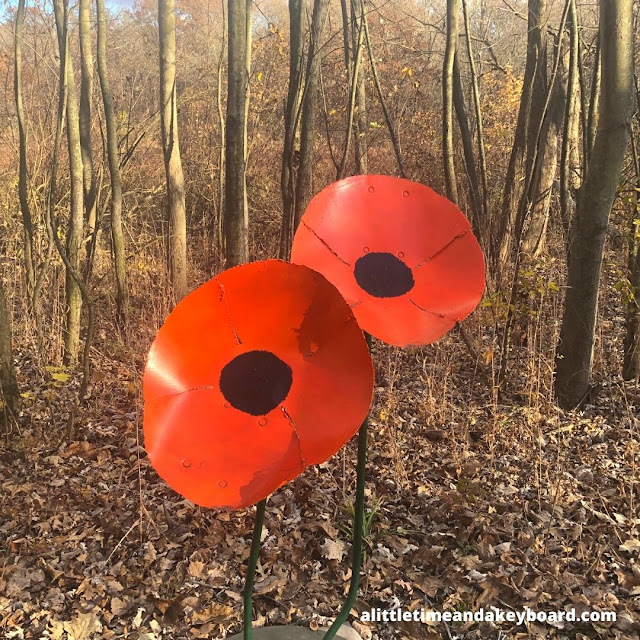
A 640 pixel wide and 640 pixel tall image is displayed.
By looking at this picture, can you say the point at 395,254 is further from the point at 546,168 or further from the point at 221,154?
the point at 546,168

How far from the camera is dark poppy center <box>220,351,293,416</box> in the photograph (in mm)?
1035

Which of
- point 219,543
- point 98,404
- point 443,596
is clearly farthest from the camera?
point 98,404

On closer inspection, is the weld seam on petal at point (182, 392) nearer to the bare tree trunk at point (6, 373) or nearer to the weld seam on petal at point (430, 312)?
the weld seam on petal at point (430, 312)

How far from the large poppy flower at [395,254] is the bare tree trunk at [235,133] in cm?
219

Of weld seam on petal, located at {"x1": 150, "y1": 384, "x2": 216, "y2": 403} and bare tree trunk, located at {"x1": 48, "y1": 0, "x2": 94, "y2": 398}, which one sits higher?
weld seam on petal, located at {"x1": 150, "y1": 384, "x2": 216, "y2": 403}

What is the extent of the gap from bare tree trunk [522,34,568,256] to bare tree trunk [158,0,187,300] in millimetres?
3970

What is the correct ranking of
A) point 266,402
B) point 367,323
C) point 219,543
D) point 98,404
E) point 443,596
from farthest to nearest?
point 98,404 < point 219,543 < point 443,596 < point 367,323 < point 266,402

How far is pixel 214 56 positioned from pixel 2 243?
7.65m

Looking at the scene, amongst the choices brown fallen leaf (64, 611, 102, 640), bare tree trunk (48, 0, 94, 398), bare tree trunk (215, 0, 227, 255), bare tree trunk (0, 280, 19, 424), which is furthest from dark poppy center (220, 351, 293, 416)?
bare tree trunk (215, 0, 227, 255)

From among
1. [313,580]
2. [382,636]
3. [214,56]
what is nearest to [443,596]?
[382,636]

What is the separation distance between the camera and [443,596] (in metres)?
2.53

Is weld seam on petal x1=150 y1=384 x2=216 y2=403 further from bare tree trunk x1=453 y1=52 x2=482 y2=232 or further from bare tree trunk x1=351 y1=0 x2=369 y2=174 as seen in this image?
bare tree trunk x1=351 y1=0 x2=369 y2=174

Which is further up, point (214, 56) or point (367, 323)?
point (367, 323)

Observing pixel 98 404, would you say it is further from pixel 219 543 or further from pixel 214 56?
pixel 214 56
